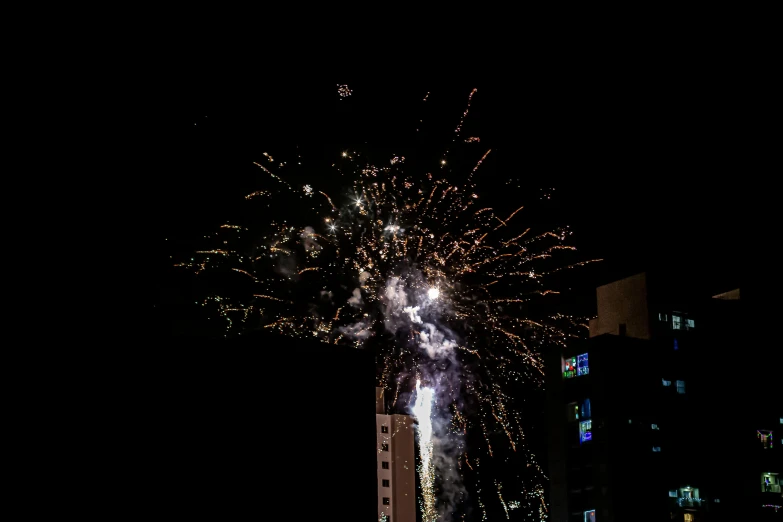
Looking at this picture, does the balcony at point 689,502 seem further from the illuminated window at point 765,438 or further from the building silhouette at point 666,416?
the illuminated window at point 765,438

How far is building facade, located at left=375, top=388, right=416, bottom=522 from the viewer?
3052cm

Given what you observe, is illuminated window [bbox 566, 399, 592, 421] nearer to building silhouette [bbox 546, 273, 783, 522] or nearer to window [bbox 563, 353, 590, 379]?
building silhouette [bbox 546, 273, 783, 522]

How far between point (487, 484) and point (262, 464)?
4984 centimetres

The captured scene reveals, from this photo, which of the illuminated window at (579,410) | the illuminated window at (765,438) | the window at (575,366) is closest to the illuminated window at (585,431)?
the illuminated window at (579,410)

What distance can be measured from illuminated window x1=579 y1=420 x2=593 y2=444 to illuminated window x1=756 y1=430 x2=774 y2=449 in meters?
8.90

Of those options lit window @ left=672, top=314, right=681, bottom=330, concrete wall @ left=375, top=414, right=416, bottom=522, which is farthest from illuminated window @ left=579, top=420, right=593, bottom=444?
concrete wall @ left=375, top=414, right=416, bottom=522

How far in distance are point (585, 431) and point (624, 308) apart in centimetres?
725

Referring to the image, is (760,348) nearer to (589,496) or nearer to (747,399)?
(747,399)

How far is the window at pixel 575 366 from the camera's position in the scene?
42.8 meters

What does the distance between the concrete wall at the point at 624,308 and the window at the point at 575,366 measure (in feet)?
8.25

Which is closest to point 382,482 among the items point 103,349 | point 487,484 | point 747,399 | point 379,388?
point 379,388

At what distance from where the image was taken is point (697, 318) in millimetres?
43781

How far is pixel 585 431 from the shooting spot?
4188 cm

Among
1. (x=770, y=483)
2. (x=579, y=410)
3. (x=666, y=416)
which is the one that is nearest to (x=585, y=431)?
(x=579, y=410)
